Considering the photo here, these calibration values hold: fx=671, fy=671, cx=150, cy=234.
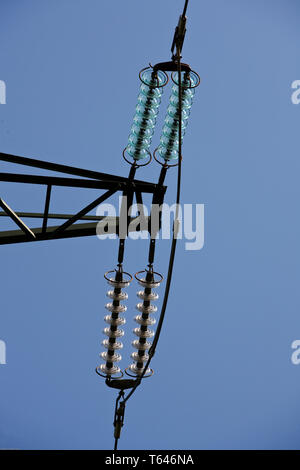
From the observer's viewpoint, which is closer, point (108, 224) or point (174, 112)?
point (174, 112)

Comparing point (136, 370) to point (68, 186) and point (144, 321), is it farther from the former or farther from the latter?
point (68, 186)

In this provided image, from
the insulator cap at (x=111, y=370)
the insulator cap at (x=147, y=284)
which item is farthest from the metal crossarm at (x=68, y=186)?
the insulator cap at (x=111, y=370)

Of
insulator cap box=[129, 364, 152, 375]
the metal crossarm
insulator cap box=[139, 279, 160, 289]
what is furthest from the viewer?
insulator cap box=[129, 364, 152, 375]

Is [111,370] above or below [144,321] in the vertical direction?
below

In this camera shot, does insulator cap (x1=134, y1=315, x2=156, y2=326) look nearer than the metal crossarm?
No

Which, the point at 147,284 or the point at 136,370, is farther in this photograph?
the point at 136,370

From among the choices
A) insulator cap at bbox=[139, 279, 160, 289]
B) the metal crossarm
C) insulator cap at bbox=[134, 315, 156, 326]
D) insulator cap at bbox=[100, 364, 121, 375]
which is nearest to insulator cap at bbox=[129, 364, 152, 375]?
insulator cap at bbox=[100, 364, 121, 375]

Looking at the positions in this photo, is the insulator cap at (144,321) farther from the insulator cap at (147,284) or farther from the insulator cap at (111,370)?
the insulator cap at (111,370)

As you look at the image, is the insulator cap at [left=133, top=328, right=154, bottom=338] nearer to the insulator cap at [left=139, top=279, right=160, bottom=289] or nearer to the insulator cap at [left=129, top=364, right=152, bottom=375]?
the insulator cap at [left=129, top=364, right=152, bottom=375]

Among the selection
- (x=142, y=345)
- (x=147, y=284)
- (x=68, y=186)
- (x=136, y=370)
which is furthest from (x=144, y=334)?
(x=68, y=186)
